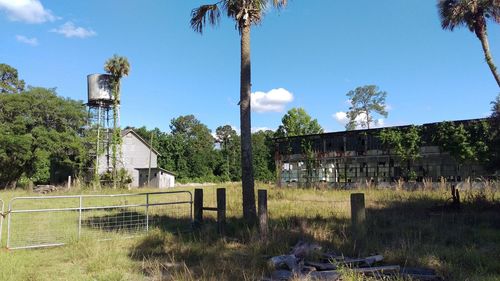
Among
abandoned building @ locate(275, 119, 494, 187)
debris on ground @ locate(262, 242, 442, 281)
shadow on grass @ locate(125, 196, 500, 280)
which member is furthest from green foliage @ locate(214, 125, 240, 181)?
debris on ground @ locate(262, 242, 442, 281)

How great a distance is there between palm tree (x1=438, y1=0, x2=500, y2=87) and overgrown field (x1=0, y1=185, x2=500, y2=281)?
41.5 ft

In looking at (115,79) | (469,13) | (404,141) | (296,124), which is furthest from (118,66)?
(469,13)

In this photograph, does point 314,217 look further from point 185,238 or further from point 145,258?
point 145,258

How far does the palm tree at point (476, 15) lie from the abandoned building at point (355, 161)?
8793mm

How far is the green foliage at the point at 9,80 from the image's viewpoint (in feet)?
150

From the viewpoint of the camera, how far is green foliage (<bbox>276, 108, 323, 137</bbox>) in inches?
2539

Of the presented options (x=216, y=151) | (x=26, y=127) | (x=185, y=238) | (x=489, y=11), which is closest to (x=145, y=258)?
(x=185, y=238)

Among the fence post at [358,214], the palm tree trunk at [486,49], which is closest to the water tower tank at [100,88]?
the palm tree trunk at [486,49]

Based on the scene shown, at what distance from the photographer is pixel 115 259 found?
809cm

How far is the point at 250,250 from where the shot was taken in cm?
848

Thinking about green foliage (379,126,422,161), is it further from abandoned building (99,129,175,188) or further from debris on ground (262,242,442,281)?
abandoned building (99,129,175,188)

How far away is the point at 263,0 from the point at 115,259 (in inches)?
312

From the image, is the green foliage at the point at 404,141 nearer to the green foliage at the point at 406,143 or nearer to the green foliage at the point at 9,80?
the green foliage at the point at 406,143

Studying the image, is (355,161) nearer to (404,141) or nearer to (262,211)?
(404,141)
